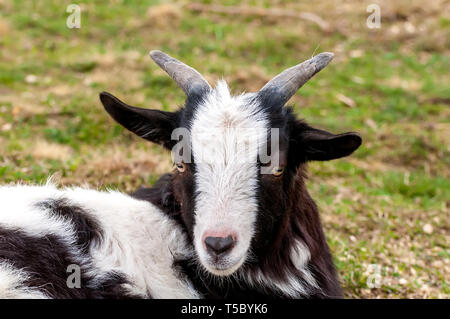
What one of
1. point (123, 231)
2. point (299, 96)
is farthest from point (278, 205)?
point (299, 96)

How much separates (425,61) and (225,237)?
34.5ft

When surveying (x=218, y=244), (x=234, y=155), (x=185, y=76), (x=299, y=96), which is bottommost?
(x=218, y=244)

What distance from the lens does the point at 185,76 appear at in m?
4.65

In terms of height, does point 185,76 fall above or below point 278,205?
above

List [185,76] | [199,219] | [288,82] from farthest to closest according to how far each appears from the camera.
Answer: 1. [185,76]
2. [288,82]
3. [199,219]

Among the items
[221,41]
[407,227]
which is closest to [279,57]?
[221,41]

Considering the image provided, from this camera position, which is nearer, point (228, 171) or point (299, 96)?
point (228, 171)

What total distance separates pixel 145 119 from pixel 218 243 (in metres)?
1.28

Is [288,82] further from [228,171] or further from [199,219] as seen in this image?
[199,219]

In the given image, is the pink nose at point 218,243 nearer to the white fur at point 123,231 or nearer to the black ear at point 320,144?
the white fur at point 123,231

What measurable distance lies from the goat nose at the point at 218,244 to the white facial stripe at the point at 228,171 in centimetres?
5

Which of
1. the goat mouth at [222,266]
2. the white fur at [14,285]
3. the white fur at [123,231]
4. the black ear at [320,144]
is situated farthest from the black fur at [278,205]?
the white fur at [14,285]

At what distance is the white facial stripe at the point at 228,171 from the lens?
12.4 ft
